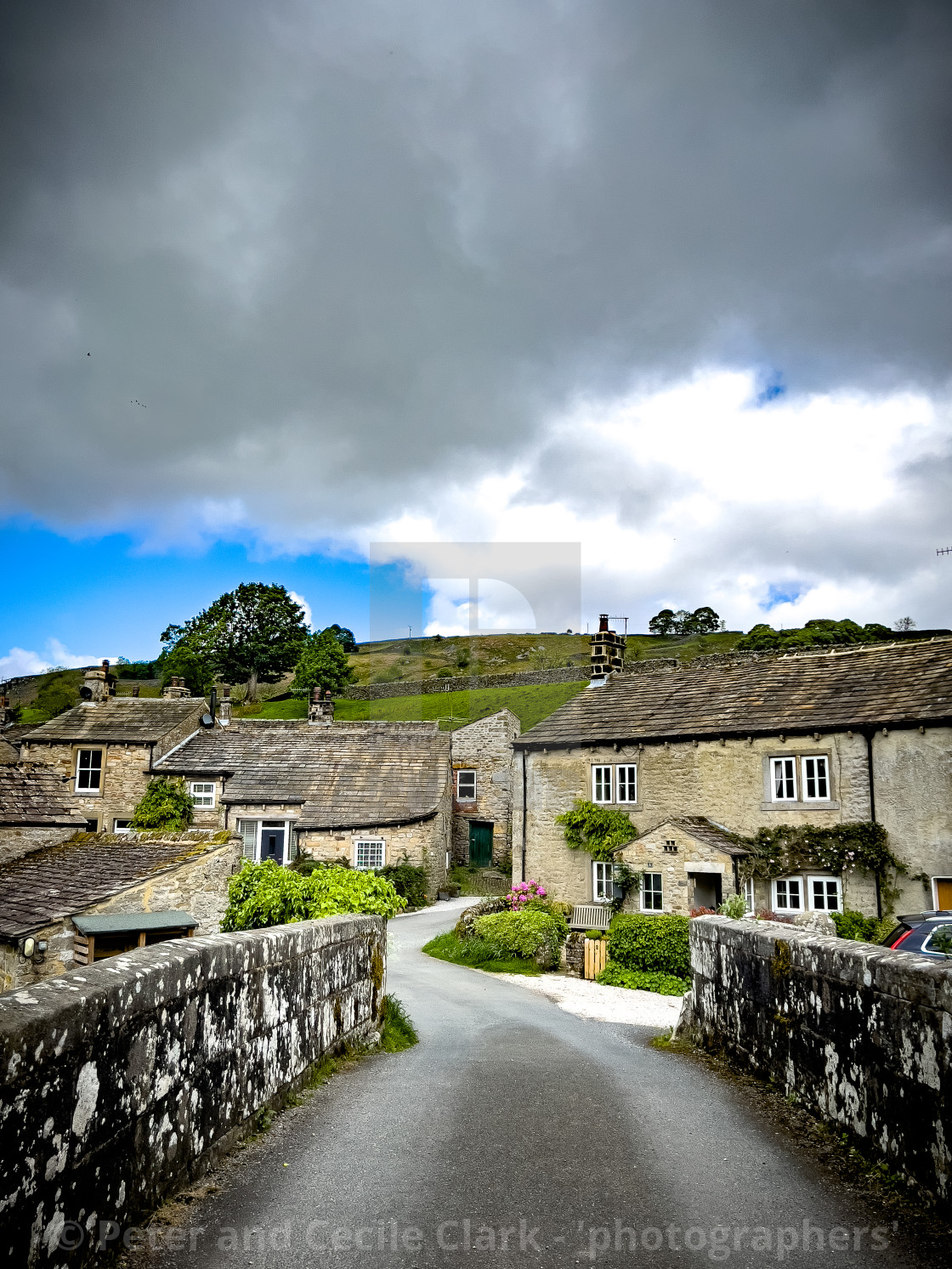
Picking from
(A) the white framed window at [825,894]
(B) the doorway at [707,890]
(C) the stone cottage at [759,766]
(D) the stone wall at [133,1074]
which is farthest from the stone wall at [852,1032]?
(B) the doorway at [707,890]

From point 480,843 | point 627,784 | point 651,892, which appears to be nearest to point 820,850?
point 651,892

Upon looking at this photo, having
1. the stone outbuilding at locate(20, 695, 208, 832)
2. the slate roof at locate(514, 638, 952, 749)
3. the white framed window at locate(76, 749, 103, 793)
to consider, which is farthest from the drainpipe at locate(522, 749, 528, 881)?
the white framed window at locate(76, 749, 103, 793)

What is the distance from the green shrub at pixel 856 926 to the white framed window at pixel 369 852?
17.4 m

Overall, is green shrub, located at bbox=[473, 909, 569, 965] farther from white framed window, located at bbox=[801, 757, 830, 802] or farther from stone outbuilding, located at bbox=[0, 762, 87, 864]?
stone outbuilding, located at bbox=[0, 762, 87, 864]

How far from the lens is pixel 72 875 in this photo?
15477mm

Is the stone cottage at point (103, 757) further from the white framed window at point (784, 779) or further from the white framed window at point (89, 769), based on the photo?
the white framed window at point (784, 779)

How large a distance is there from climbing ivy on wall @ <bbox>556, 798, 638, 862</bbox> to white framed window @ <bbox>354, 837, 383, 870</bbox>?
8.60 meters

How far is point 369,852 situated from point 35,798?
1593 centimetres

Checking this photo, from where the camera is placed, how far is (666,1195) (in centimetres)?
459

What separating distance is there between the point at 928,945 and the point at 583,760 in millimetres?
16138

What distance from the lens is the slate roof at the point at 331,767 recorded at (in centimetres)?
3353

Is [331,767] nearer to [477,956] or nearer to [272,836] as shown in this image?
[272,836]

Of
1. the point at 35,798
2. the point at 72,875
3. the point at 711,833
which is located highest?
the point at 35,798

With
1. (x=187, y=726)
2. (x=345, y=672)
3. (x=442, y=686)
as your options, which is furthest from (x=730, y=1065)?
(x=345, y=672)
